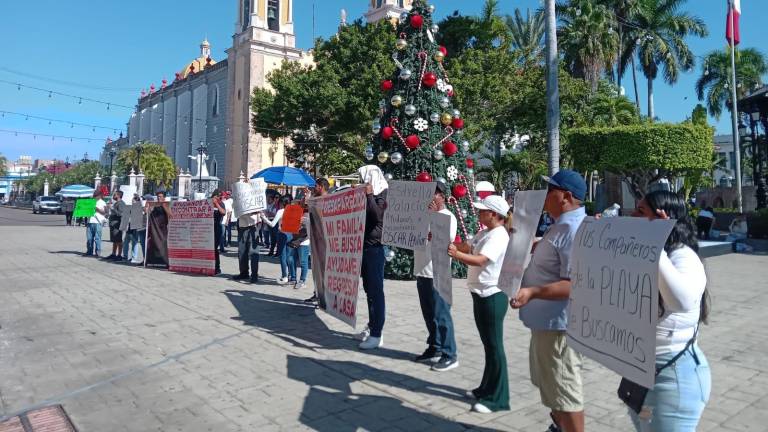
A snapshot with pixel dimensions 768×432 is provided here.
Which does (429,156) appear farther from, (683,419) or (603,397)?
(683,419)

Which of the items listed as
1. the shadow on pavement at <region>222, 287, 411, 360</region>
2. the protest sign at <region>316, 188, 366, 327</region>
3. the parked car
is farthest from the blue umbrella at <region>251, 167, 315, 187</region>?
the parked car

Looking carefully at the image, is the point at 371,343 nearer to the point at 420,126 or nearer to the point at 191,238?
the point at 420,126

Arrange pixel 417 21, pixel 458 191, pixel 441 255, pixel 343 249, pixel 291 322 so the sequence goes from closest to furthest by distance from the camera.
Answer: pixel 441 255 → pixel 343 249 → pixel 291 322 → pixel 458 191 → pixel 417 21

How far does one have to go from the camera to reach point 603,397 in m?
4.58

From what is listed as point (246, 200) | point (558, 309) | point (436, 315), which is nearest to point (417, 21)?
point (246, 200)

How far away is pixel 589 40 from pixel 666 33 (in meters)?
8.92

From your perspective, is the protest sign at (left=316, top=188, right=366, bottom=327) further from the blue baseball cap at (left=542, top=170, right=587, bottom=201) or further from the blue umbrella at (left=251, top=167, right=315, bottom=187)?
the blue umbrella at (left=251, top=167, right=315, bottom=187)

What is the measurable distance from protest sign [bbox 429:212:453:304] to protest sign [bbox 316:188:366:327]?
108cm

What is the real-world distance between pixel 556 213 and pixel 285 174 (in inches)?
598

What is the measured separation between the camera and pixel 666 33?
33875 mm

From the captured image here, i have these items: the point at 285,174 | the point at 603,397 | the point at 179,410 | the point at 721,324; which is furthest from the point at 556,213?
the point at 285,174

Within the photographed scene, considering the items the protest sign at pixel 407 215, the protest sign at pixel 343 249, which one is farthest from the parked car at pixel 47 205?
the protest sign at pixel 407 215

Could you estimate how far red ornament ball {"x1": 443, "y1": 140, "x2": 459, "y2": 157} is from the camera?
10.5m

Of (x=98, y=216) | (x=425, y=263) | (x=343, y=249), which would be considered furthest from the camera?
(x=98, y=216)
